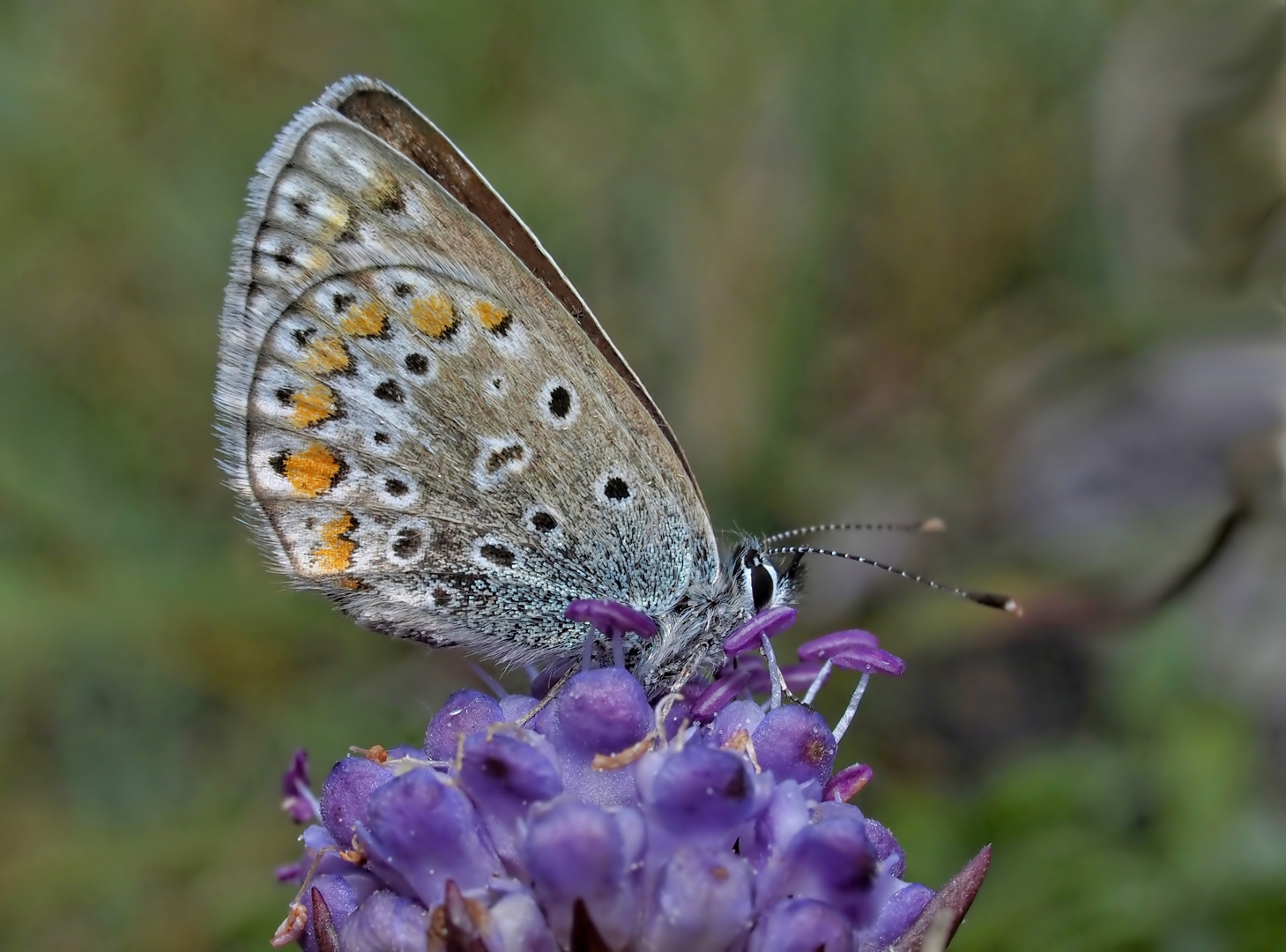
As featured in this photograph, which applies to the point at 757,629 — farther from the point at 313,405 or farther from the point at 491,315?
the point at 313,405

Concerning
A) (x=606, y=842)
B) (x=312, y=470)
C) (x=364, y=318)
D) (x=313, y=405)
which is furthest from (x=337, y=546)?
(x=606, y=842)

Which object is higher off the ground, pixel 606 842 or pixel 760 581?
pixel 760 581

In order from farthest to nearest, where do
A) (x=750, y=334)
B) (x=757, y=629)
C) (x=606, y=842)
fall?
(x=750, y=334), (x=757, y=629), (x=606, y=842)

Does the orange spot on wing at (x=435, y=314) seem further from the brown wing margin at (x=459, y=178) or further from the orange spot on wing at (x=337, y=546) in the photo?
the orange spot on wing at (x=337, y=546)

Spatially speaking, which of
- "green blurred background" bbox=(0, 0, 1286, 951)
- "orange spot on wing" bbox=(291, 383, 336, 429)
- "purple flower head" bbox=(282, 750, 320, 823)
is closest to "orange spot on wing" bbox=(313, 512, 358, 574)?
"orange spot on wing" bbox=(291, 383, 336, 429)

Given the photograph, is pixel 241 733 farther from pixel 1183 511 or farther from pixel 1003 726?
pixel 1183 511

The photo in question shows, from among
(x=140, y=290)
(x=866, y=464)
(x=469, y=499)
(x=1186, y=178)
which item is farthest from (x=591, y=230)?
(x=469, y=499)

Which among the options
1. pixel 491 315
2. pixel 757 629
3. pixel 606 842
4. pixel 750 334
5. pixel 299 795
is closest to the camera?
pixel 606 842
